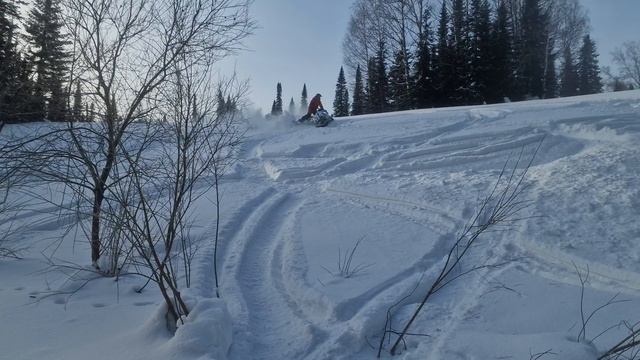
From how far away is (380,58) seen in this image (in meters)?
35.0

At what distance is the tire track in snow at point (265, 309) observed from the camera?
3.72 meters

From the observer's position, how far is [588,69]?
4412 centimetres

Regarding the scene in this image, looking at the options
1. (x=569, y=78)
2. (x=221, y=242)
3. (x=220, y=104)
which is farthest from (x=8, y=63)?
(x=569, y=78)

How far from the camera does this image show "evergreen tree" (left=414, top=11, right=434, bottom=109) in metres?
30.9

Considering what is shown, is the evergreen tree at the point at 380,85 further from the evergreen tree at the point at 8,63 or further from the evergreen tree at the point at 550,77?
the evergreen tree at the point at 8,63

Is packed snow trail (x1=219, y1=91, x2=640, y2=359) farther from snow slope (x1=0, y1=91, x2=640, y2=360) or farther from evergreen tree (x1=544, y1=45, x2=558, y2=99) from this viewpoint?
evergreen tree (x1=544, y1=45, x2=558, y2=99)

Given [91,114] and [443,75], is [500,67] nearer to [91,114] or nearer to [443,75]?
[443,75]

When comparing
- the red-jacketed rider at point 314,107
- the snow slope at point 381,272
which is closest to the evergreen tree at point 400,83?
the red-jacketed rider at point 314,107

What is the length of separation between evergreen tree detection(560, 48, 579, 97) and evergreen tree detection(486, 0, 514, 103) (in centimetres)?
1215

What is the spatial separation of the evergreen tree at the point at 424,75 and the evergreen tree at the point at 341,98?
76.5 ft

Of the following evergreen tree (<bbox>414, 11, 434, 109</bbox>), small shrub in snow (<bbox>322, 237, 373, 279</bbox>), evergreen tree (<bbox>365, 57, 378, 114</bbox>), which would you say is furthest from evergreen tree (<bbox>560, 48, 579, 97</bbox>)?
small shrub in snow (<bbox>322, 237, 373, 279</bbox>)

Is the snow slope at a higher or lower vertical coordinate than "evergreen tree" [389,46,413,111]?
lower

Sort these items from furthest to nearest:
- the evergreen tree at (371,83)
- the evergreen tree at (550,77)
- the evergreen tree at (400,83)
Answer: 1. the evergreen tree at (371,83)
2. the evergreen tree at (550,77)
3. the evergreen tree at (400,83)

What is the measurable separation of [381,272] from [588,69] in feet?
160
